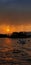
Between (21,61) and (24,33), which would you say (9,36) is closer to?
(24,33)

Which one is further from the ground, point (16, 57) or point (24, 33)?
point (24, 33)

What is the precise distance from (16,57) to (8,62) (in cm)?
76

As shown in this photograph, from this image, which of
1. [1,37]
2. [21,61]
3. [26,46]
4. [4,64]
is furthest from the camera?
[1,37]

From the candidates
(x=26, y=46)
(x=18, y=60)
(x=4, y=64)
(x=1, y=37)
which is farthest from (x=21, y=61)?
(x=1, y=37)

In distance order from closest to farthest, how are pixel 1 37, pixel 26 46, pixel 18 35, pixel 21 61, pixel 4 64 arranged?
1. pixel 4 64
2. pixel 21 61
3. pixel 26 46
4. pixel 18 35
5. pixel 1 37

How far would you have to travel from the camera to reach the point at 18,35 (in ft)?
42.6

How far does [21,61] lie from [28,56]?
863 mm

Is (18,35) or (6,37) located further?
(6,37)

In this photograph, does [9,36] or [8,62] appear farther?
[9,36]

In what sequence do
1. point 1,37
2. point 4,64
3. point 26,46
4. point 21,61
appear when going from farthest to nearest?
point 1,37 < point 26,46 < point 21,61 < point 4,64

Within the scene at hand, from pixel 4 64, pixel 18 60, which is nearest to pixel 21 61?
pixel 18 60

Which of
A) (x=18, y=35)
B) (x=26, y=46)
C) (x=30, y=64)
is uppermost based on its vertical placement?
(x=18, y=35)

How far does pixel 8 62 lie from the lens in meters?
6.45

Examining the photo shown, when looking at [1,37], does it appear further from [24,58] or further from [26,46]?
[24,58]
